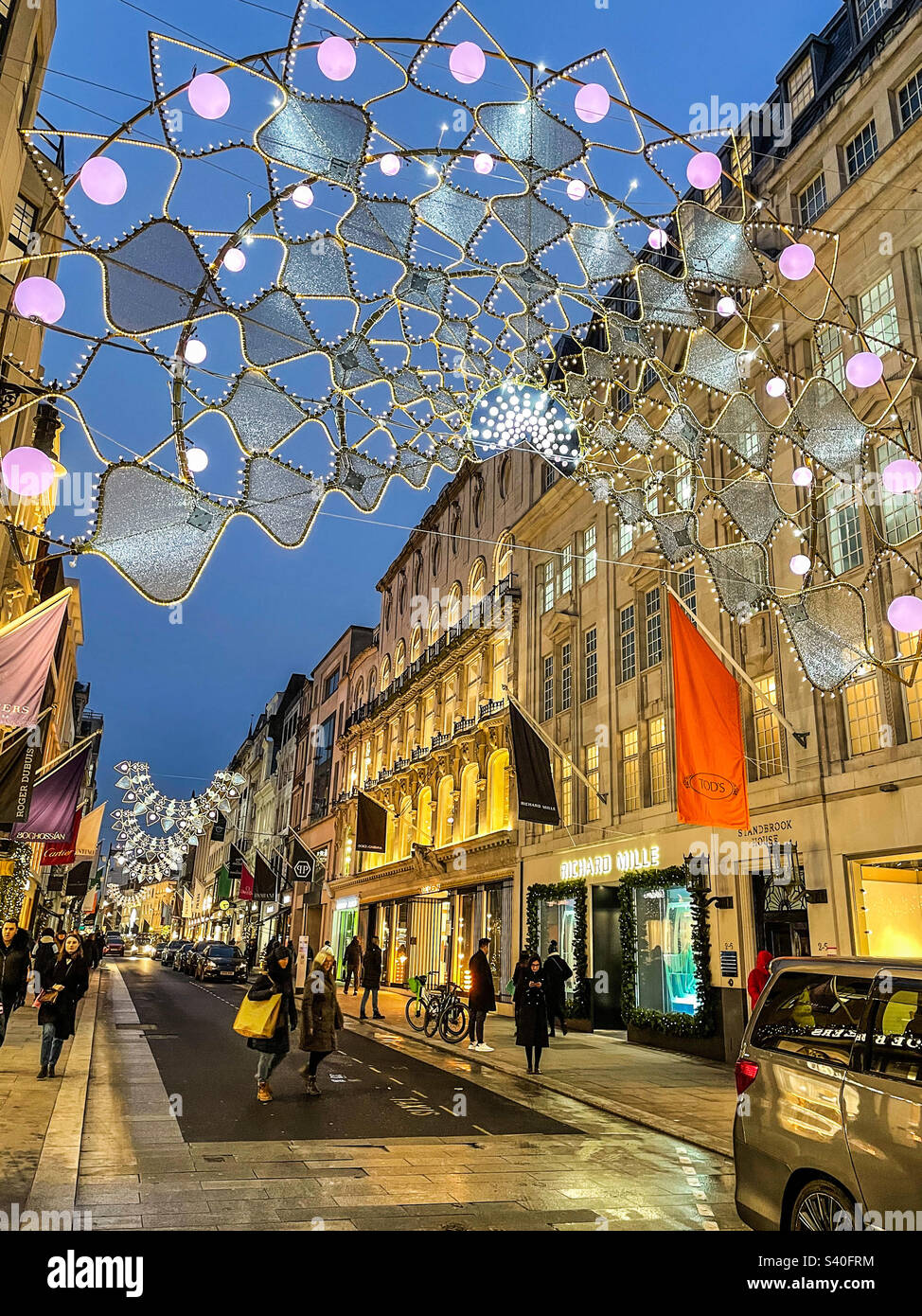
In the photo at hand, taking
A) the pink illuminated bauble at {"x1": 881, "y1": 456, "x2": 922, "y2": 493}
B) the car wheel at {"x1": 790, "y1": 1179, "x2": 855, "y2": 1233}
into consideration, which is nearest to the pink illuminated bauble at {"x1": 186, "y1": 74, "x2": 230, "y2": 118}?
the pink illuminated bauble at {"x1": 881, "y1": 456, "x2": 922, "y2": 493}

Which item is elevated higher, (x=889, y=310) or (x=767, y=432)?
(x=889, y=310)

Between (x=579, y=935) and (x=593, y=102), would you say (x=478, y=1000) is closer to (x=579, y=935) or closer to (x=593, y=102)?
(x=579, y=935)

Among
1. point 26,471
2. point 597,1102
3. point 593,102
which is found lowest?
point 597,1102

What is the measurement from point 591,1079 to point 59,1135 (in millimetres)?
8964

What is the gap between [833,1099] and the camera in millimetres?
4988

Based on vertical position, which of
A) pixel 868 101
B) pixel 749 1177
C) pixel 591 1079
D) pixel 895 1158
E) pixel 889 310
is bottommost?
pixel 591 1079

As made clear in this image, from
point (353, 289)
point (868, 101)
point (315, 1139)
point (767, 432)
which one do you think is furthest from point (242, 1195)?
point (868, 101)

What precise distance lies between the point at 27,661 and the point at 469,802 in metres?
21.6

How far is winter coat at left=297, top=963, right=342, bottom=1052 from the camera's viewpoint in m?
12.2

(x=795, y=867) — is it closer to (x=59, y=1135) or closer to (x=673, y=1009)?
(x=673, y=1009)

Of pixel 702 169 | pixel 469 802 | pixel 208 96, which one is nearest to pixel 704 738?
pixel 702 169

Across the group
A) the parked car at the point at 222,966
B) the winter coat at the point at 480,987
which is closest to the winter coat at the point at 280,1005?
the winter coat at the point at 480,987

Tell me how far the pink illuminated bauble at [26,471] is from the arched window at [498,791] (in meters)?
24.0

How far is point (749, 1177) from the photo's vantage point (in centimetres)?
569
